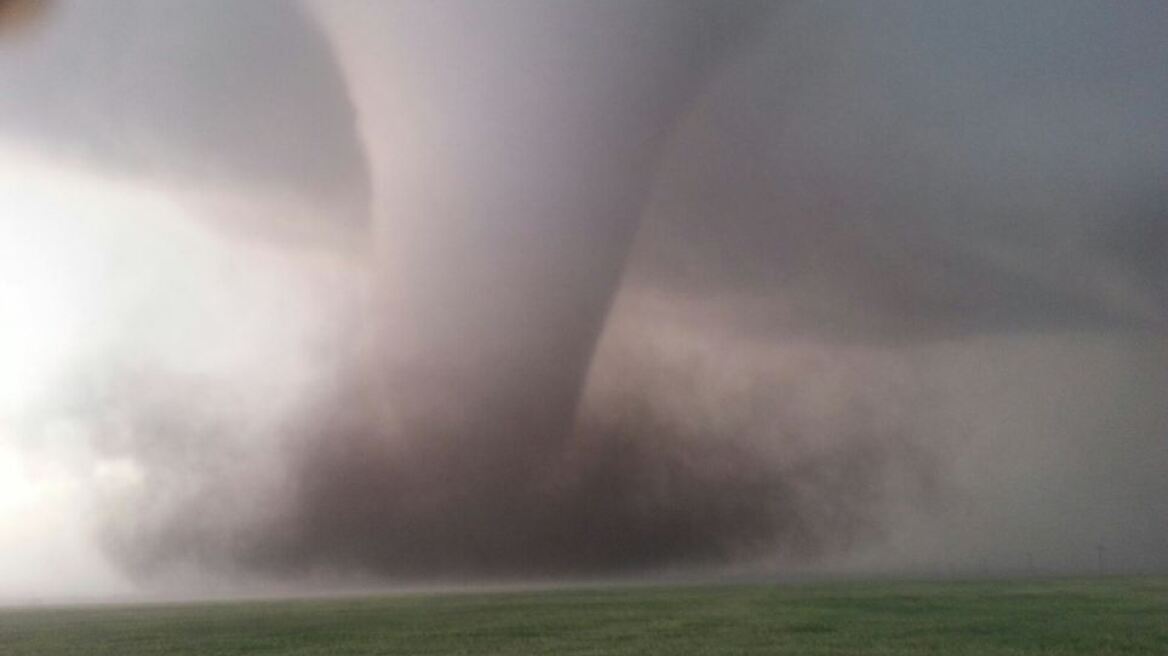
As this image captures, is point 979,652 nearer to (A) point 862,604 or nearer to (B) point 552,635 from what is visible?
(B) point 552,635

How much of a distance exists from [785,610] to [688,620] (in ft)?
33.9

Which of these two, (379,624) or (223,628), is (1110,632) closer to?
(379,624)

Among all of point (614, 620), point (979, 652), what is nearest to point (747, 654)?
point (979, 652)

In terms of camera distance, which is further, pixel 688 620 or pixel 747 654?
pixel 688 620

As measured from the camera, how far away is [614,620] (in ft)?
182

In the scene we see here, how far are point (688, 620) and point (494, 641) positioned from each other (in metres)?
13.5

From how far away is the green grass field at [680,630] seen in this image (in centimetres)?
3828

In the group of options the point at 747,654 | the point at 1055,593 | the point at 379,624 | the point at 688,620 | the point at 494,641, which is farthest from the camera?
the point at 1055,593

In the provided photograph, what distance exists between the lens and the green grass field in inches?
1507

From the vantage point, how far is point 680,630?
45625 millimetres

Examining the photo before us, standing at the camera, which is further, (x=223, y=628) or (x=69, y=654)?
(x=223, y=628)

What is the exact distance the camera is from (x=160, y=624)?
216 feet

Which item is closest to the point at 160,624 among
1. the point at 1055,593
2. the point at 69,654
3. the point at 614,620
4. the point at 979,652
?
the point at 69,654

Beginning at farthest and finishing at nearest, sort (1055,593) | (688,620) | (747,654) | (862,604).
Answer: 1. (1055,593)
2. (862,604)
3. (688,620)
4. (747,654)
